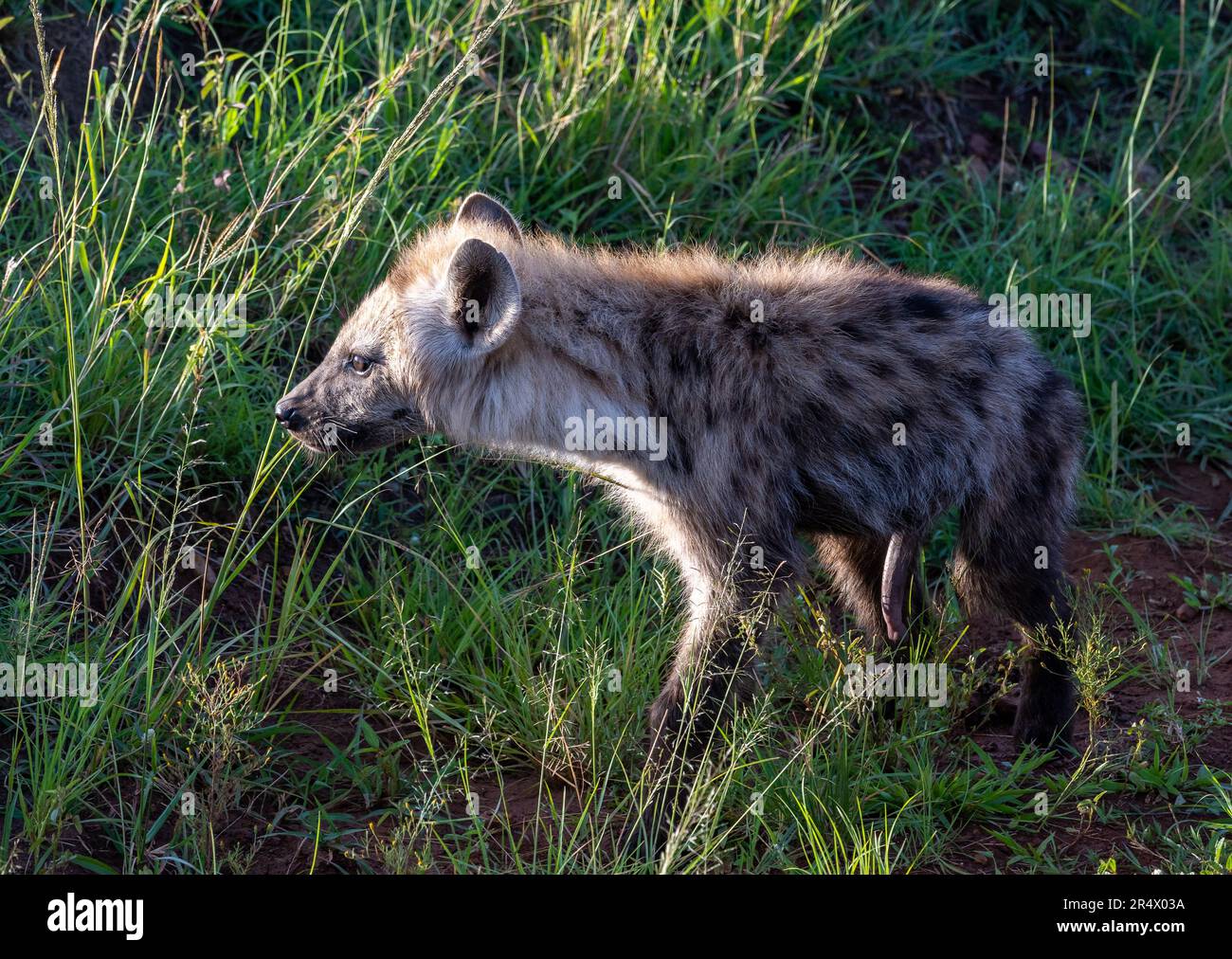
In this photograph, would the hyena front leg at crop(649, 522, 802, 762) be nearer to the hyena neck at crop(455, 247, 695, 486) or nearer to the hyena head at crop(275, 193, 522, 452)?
the hyena neck at crop(455, 247, 695, 486)

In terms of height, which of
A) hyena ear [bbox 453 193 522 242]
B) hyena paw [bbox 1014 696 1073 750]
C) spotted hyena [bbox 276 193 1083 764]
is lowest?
hyena paw [bbox 1014 696 1073 750]

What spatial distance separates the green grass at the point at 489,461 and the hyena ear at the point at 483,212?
17.5 inches

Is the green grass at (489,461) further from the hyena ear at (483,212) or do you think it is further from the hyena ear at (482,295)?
the hyena ear at (483,212)

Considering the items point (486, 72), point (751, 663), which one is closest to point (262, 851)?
point (751, 663)

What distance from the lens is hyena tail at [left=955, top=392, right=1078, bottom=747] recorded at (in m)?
3.80

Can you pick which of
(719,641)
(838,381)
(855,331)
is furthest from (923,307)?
(719,641)

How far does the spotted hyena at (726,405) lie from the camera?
140 inches

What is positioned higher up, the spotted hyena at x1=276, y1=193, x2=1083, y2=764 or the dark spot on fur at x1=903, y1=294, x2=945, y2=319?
the dark spot on fur at x1=903, y1=294, x2=945, y2=319

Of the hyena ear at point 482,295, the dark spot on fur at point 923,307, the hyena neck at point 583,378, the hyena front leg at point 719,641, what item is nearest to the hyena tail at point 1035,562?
the dark spot on fur at point 923,307

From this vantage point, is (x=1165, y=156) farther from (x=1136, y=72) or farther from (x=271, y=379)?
(x=271, y=379)

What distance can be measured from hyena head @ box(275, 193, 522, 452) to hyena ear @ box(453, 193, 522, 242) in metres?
0.11

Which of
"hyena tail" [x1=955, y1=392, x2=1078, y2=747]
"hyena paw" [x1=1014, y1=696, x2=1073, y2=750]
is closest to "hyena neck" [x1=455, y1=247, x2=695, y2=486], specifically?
"hyena tail" [x1=955, y1=392, x2=1078, y2=747]

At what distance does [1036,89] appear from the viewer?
6309 mm

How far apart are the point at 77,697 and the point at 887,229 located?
11.4ft
